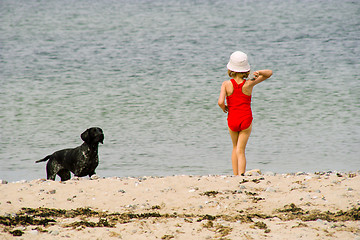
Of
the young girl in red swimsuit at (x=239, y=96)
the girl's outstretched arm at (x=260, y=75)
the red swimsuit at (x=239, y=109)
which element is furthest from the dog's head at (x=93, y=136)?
the girl's outstretched arm at (x=260, y=75)

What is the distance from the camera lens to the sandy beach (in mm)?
5145

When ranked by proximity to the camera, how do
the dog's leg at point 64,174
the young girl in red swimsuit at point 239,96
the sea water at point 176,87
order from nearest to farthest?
the young girl in red swimsuit at point 239,96, the dog's leg at point 64,174, the sea water at point 176,87

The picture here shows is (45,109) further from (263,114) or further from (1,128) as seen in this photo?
(263,114)

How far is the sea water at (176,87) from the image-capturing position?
10258mm

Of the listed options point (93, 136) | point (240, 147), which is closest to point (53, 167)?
point (93, 136)

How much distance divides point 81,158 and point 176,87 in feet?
33.0

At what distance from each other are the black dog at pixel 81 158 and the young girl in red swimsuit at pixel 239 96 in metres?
1.88

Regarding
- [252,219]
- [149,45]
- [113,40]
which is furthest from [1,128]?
[113,40]

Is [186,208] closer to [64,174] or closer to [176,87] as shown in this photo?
[64,174]

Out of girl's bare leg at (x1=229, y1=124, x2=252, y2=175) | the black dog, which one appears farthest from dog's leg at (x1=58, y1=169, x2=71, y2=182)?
girl's bare leg at (x1=229, y1=124, x2=252, y2=175)

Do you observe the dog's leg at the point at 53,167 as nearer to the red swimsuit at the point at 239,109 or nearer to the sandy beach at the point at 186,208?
the sandy beach at the point at 186,208

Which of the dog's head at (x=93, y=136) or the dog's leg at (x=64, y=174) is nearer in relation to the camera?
the dog's head at (x=93, y=136)

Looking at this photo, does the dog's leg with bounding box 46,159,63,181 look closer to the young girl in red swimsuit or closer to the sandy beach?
the sandy beach

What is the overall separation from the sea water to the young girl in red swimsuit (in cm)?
159
